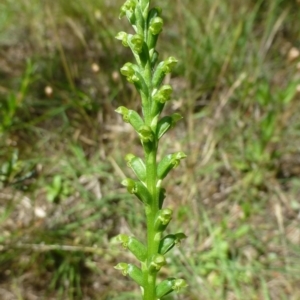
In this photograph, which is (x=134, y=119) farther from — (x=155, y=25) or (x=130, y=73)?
(x=155, y=25)

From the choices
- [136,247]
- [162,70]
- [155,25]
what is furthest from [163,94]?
[136,247]

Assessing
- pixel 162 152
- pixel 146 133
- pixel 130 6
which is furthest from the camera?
pixel 162 152

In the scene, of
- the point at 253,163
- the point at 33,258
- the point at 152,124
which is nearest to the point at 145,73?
the point at 152,124

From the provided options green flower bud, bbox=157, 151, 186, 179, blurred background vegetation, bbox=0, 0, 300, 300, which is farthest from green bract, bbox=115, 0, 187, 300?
blurred background vegetation, bbox=0, 0, 300, 300

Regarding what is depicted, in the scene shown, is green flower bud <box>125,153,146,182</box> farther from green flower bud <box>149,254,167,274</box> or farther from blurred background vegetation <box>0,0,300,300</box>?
blurred background vegetation <box>0,0,300,300</box>

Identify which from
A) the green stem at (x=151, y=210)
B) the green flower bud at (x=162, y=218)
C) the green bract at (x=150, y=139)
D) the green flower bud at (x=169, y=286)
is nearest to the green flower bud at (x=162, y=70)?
the green bract at (x=150, y=139)
